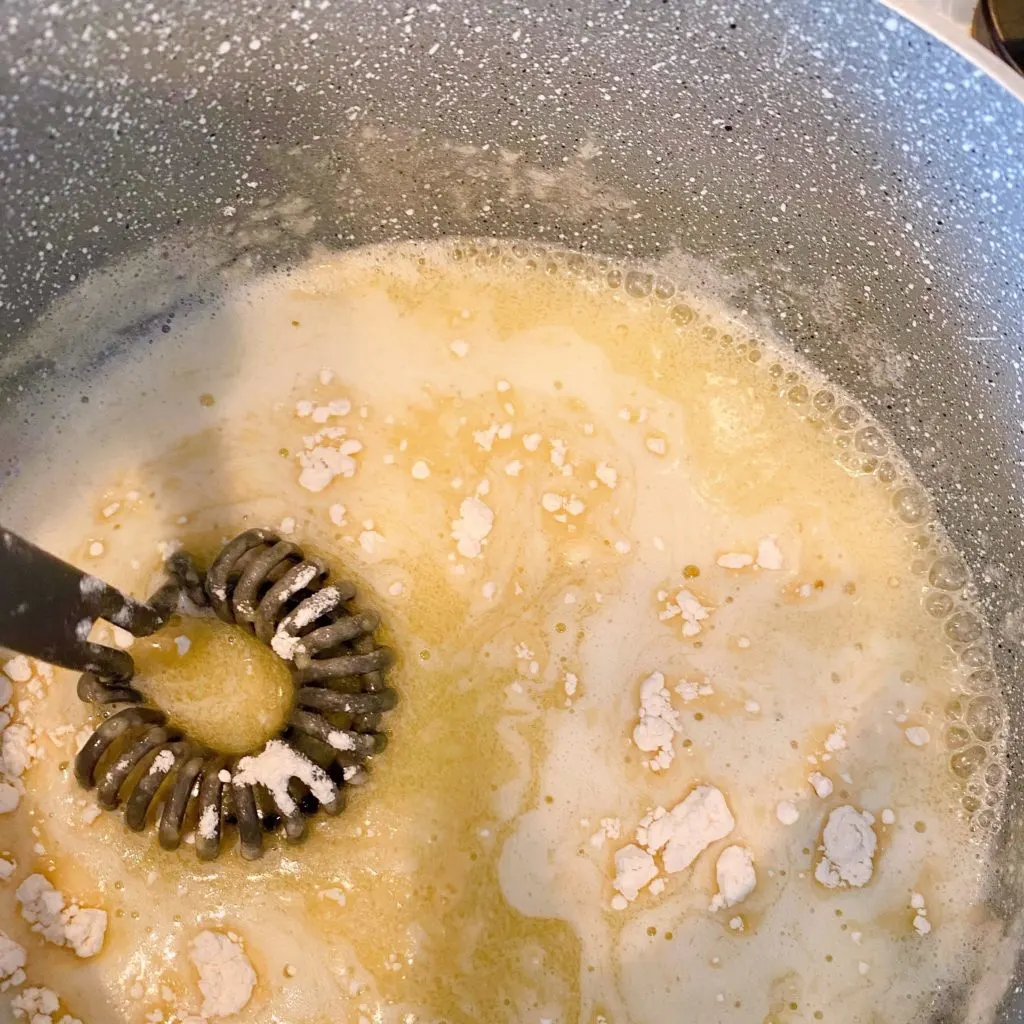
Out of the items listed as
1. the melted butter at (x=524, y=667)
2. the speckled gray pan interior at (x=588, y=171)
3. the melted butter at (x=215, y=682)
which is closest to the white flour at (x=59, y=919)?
the melted butter at (x=524, y=667)

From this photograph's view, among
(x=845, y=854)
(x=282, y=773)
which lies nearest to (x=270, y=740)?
(x=282, y=773)

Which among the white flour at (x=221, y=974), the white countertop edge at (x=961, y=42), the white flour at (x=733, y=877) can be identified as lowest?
the white flour at (x=221, y=974)

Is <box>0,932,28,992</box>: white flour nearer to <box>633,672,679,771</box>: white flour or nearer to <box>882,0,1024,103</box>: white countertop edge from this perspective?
<box>633,672,679,771</box>: white flour

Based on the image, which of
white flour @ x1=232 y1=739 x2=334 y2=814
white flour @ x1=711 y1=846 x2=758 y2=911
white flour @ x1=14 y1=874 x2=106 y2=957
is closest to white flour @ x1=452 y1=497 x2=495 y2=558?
white flour @ x1=232 y1=739 x2=334 y2=814

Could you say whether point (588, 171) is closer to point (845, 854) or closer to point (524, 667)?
point (524, 667)

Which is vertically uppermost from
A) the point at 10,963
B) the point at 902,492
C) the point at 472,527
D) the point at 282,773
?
the point at 902,492

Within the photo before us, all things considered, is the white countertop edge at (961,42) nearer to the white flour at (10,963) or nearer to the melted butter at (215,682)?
the melted butter at (215,682)

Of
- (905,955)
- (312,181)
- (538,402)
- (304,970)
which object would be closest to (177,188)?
(312,181)
